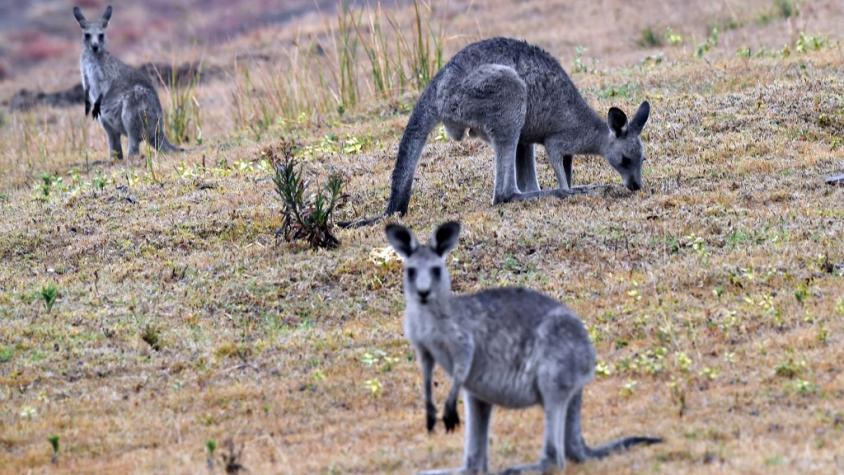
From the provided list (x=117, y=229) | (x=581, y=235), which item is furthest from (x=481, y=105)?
(x=117, y=229)

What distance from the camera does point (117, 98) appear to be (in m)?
15.9

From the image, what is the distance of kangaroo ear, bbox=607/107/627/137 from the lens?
11438 mm

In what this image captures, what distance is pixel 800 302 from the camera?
871 centimetres

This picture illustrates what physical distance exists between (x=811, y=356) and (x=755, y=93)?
6.33 metres

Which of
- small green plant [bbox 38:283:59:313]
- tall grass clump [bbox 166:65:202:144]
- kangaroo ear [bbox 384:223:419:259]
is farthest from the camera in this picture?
tall grass clump [bbox 166:65:202:144]

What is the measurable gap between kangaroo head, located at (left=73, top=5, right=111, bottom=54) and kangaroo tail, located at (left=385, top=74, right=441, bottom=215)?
6.68 metres

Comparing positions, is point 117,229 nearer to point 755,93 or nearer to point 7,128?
point 755,93

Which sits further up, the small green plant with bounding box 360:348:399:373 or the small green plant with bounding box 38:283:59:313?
the small green plant with bounding box 38:283:59:313

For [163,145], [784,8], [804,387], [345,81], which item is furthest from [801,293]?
[784,8]

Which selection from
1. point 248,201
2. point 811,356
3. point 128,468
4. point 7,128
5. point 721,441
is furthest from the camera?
point 7,128

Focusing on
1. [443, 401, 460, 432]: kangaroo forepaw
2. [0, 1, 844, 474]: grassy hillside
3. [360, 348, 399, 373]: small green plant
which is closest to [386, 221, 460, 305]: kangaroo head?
[443, 401, 460, 432]: kangaroo forepaw

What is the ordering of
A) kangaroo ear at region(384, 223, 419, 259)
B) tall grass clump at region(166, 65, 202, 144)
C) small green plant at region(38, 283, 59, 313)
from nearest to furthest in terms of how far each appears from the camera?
kangaroo ear at region(384, 223, 419, 259) → small green plant at region(38, 283, 59, 313) → tall grass clump at region(166, 65, 202, 144)

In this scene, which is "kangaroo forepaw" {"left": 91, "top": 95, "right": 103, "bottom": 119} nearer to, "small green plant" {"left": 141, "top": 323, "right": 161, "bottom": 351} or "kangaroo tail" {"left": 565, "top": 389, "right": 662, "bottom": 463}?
"small green plant" {"left": 141, "top": 323, "right": 161, "bottom": 351}

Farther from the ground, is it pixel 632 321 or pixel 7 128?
pixel 7 128
